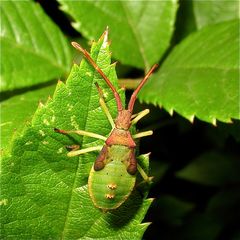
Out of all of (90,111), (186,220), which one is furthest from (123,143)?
(186,220)

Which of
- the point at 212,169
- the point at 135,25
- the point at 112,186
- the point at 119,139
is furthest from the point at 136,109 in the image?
the point at 212,169

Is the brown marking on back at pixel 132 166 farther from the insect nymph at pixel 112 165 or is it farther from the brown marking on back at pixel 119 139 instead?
the brown marking on back at pixel 119 139

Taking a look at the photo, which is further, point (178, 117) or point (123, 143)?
point (178, 117)

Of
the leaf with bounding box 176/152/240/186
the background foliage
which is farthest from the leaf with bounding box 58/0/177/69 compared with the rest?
the leaf with bounding box 176/152/240/186

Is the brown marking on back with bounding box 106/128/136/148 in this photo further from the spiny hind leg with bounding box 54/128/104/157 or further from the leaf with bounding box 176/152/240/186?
the leaf with bounding box 176/152/240/186

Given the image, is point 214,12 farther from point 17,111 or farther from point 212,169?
point 17,111

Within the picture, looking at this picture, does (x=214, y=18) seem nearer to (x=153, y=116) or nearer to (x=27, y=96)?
(x=153, y=116)

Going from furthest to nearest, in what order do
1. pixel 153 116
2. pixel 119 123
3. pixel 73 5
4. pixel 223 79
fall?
pixel 153 116 < pixel 73 5 < pixel 223 79 < pixel 119 123
